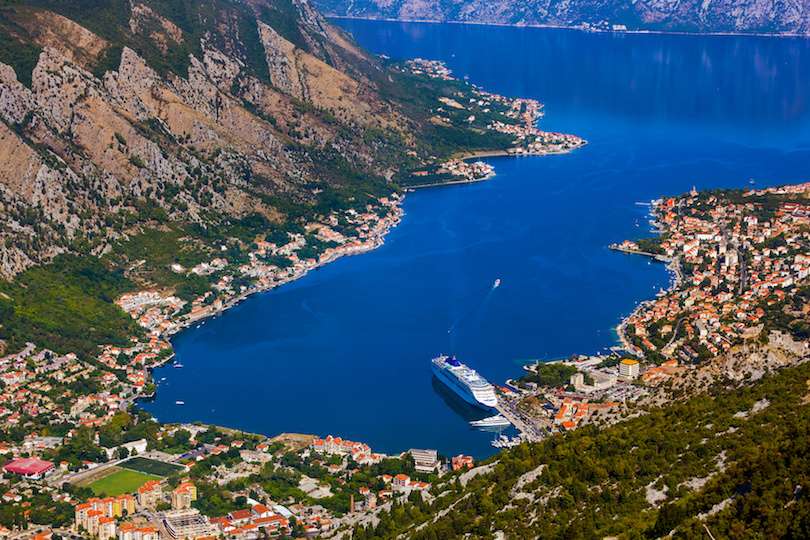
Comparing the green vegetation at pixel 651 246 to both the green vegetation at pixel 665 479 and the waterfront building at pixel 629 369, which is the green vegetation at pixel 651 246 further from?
the green vegetation at pixel 665 479

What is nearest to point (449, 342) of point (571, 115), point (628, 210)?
point (628, 210)

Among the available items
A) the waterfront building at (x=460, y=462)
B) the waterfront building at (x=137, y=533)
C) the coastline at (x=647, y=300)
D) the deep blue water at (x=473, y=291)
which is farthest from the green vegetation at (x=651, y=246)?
the waterfront building at (x=137, y=533)

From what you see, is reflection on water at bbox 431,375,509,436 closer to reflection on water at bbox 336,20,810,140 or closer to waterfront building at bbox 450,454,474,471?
waterfront building at bbox 450,454,474,471

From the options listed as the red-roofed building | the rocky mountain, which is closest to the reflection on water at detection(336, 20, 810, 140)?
the rocky mountain

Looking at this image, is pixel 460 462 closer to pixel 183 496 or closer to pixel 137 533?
pixel 183 496

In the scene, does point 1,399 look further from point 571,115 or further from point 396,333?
point 571,115

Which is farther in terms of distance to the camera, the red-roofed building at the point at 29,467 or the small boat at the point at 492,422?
the small boat at the point at 492,422

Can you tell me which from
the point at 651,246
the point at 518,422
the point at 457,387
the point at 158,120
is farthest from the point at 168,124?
the point at 518,422
